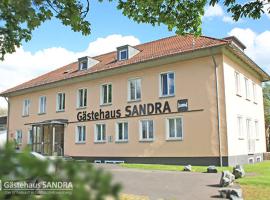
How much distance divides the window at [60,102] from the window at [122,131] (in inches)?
267

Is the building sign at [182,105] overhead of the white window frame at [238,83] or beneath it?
beneath

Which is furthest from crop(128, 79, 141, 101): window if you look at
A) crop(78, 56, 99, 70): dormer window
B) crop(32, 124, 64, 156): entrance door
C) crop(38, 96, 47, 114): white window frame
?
crop(38, 96, 47, 114): white window frame

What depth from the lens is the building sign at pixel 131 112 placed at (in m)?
23.0

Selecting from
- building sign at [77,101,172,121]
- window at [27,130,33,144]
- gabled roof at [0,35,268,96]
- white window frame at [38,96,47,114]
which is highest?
gabled roof at [0,35,268,96]

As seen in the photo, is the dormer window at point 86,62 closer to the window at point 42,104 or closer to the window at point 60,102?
the window at point 60,102

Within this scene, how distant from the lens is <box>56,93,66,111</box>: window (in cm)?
2990

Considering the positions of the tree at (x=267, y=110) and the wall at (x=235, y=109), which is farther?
the tree at (x=267, y=110)

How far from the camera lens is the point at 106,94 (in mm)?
26781

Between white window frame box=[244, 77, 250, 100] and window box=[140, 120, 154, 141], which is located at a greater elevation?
white window frame box=[244, 77, 250, 100]

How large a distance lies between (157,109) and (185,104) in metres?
2.18

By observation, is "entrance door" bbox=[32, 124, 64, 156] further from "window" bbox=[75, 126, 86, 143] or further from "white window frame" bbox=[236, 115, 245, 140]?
"white window frame" bbox=[236, 115, 245, 140]

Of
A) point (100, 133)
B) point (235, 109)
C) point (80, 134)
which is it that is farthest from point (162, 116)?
point (80, 134)

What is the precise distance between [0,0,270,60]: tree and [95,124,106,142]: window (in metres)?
16.8

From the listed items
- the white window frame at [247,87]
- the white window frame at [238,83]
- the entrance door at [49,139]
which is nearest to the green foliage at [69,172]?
the white window frame at [238,83]
